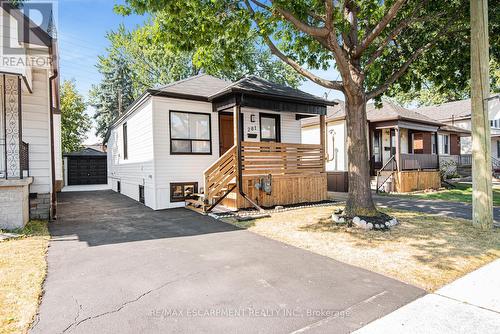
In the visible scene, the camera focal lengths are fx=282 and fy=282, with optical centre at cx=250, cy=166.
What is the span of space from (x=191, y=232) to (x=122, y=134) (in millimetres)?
10178

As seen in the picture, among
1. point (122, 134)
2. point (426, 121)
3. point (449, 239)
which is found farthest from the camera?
point (426, 121)

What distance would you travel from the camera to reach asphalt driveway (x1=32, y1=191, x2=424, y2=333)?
2.65 m

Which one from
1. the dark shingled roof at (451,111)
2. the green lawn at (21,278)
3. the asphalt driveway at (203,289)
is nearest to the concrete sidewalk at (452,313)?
the asphalt driveway at (203,289)

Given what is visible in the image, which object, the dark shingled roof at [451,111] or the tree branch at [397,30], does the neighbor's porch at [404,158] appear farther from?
the dark shingled roof at [451,111]

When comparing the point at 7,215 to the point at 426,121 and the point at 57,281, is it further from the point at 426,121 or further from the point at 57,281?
the point at 426,121

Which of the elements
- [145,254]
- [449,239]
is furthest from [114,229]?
[449,239]

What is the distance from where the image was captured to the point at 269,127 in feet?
38.1

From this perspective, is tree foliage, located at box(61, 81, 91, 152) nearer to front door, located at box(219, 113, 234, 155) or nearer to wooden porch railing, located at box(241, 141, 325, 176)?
front door, located at box(219, 113, 234, 155)

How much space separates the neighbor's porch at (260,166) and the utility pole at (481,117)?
16.2 feet

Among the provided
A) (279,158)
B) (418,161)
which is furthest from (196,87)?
(418,161)

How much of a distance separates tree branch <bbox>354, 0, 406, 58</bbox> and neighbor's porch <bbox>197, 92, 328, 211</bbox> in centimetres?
338

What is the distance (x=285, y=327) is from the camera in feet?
8.45

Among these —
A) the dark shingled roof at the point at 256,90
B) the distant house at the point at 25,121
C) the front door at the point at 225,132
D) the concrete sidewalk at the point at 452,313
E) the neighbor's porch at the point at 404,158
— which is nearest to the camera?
the concrete sidewalk at the point at 452,313

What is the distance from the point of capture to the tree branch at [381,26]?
6.08 meters
